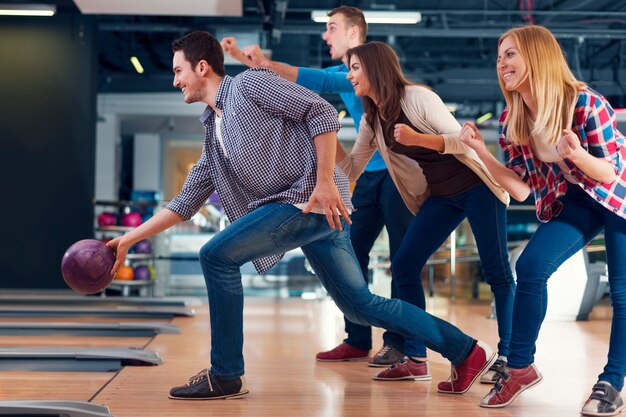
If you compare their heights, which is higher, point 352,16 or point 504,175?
point 352,16

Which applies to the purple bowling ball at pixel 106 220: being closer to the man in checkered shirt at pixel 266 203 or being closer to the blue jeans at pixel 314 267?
the man in checkered shirt at pixel 266 203

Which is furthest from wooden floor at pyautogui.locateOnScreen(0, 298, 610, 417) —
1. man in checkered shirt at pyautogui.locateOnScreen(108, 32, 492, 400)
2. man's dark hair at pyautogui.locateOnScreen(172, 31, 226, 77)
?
man's dark hair at pyautogui.locateOnScreen(172, 31, 226, 77)

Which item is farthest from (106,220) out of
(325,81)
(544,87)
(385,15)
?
(544,87)

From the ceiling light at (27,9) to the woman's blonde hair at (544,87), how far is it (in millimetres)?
5873

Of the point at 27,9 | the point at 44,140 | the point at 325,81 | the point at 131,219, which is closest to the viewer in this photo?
the point at 325,81

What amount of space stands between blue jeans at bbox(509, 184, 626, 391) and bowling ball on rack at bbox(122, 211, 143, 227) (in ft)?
19.0

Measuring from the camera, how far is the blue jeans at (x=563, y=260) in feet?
7.72

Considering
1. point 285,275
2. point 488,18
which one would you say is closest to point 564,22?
point 488,18

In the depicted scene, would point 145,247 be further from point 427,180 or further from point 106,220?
point 427,180

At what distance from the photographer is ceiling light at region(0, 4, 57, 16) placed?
7.26 metres

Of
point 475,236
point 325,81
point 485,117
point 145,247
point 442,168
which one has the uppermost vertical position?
point 485,117

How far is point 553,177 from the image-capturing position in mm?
2441

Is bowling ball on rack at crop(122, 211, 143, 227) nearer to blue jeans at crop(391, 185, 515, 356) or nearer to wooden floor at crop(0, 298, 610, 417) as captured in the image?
wooden floor at crop(0, 298, 610, 417)

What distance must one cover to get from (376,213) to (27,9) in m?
5.16
